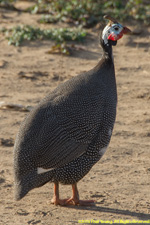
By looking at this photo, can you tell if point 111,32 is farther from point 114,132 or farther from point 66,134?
point 114,132

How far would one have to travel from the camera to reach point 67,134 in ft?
13.3

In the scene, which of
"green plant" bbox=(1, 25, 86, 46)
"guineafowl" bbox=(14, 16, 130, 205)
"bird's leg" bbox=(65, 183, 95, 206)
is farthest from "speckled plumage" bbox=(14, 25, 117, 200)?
"green plant" bbox=(1, 25, 86, 46)

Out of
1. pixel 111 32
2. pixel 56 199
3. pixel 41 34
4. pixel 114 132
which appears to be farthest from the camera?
pixel 41 34

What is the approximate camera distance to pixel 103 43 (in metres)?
4.58

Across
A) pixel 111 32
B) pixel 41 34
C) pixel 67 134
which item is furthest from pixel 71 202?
pixel 41 34

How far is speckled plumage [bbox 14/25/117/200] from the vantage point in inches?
155

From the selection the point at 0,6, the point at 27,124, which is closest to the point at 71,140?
the point at 27,124

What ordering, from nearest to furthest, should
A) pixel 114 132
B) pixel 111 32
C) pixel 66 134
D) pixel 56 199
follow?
pixel 66 134
pixel 56 199
pixel 111 32
pixel 114 132

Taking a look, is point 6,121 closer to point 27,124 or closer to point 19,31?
point 27,124

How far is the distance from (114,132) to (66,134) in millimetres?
1786

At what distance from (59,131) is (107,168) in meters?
1.08

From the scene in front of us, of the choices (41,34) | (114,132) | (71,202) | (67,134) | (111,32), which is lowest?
(71,202)

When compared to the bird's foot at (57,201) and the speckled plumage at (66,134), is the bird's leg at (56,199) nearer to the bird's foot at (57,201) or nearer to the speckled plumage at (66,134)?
the bird's foot at (57,201)

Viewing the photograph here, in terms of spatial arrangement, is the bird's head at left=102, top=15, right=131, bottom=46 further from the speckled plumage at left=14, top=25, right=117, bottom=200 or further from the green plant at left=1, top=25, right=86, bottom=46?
the green plant at left=1, top=25, right=86, bottom=46
